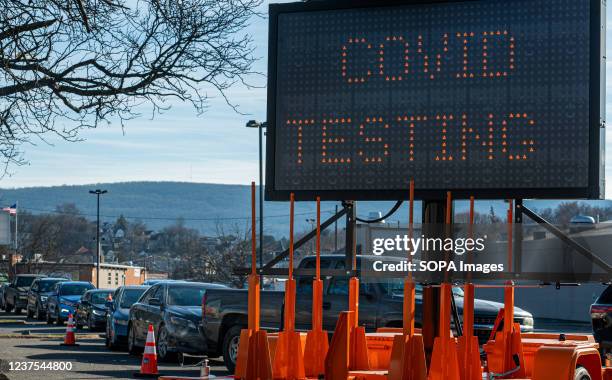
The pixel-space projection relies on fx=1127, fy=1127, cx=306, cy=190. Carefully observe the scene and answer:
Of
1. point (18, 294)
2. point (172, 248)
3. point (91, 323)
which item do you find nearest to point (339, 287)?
point (91, 323)

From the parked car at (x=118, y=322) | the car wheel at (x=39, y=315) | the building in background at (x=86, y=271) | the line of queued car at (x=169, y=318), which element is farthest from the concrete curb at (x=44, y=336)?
the building in background at (x=86, y=271)

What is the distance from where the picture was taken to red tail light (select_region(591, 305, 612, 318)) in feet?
65.0

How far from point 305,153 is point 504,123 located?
1.95 meters

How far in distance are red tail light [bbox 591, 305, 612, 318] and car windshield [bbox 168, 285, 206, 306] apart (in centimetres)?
817

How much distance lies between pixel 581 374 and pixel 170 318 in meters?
13.8

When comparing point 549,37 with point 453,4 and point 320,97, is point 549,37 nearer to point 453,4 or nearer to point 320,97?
point 453,4

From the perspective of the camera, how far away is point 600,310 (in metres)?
19.9

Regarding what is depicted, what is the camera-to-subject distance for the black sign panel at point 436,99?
1015cm

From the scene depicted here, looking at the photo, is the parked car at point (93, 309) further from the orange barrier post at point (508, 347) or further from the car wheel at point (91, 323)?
the orange barrier post at point (508, 347)

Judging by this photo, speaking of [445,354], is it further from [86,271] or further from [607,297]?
[86,271]

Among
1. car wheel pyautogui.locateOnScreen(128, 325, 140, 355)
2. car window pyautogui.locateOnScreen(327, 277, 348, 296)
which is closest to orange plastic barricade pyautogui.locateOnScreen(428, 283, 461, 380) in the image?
car window pyautogui.locateOnScreen(327, 277, 348, 296)

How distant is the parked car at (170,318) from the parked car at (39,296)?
2189 cm

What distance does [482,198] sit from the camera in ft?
33.9

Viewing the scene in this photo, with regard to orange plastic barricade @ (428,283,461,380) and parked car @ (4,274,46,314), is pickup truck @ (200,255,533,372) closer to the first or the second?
orange plastic barricade @ (428,283,461,380)
